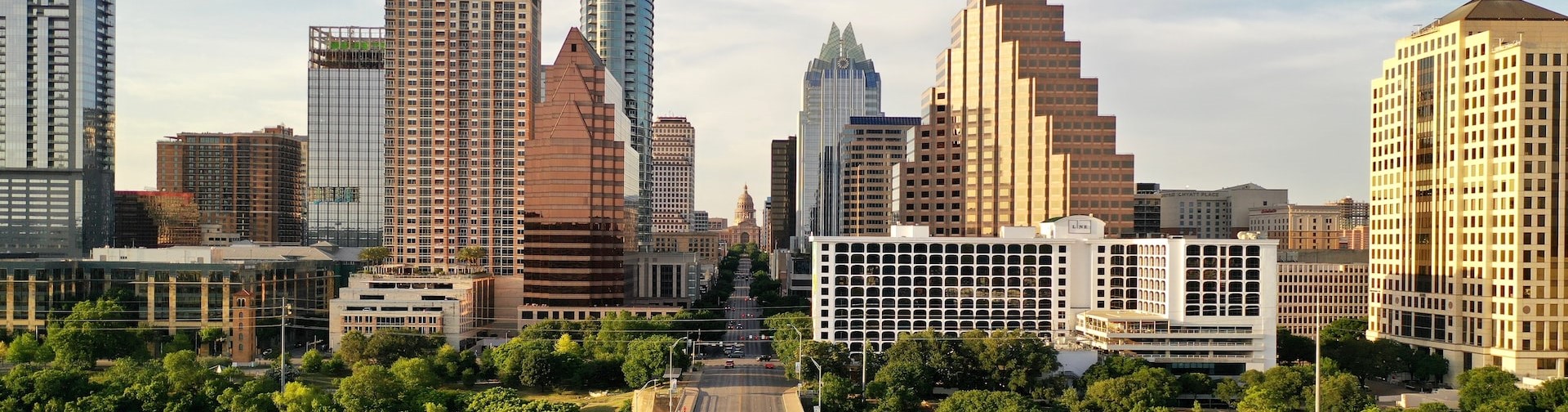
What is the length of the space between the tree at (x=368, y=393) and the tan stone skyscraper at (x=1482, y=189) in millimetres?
121136

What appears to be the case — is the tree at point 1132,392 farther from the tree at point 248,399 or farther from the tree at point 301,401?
the tree at point 248,399

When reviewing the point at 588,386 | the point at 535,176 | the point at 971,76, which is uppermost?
the point at 971,76

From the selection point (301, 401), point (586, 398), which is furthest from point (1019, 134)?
point (301, 401)

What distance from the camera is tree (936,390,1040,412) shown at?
112562 millimetres

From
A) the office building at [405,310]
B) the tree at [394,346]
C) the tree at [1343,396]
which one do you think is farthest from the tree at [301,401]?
the tree at [1343,396]

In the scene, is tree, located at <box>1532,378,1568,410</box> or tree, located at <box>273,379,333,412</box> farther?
tree, located at <box>1532,378,1568,410</box>

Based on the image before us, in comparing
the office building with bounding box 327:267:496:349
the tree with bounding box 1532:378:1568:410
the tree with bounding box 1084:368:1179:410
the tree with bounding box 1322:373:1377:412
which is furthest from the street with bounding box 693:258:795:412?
the tree with bounding box 1532:378:1568:410

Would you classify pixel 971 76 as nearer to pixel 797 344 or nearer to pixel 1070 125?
pixel 1070 125

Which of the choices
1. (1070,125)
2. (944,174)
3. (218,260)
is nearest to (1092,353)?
(1070,125)

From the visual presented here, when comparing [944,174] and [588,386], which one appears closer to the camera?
[588,386]

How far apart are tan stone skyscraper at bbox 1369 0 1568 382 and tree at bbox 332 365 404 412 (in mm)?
121136

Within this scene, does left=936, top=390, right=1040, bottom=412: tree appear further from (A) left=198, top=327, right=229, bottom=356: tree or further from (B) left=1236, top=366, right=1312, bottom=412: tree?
(A) left=198, top=327, right=229, bottom=356: tree

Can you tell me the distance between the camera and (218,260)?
190250mm

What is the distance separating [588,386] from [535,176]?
167 ft
